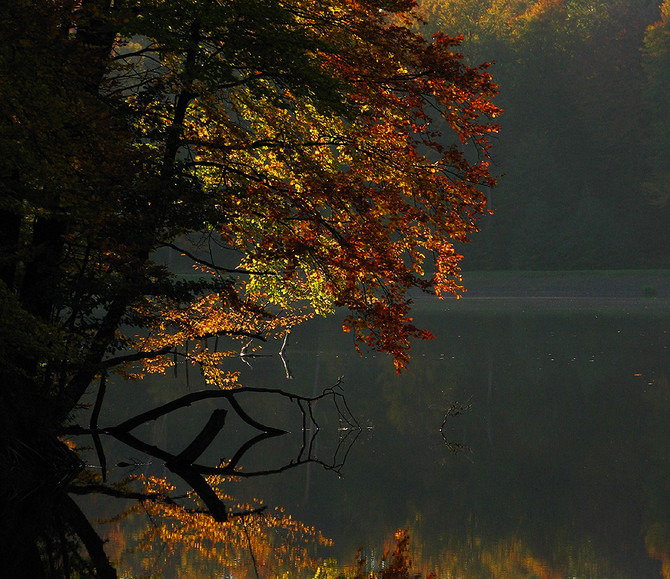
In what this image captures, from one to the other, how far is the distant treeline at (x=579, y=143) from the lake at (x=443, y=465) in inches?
1378

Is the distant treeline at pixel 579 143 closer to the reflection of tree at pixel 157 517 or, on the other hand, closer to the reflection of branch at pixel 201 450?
the reflection of branch at pixel 201 450

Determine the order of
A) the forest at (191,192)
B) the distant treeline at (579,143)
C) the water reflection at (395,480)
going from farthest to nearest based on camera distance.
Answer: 1. the distant treeline at (579,143)
2. the forest at (191,192)
3. the water reflection at (395,480)

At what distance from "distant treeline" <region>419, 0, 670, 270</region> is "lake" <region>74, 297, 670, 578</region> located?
115 feet

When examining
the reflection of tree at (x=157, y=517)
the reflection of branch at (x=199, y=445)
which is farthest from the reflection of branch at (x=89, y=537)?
the reflection of branch at (x=199, y=445)

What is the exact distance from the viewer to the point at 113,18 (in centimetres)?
1113

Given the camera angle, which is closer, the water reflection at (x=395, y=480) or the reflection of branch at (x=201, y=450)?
the water reflection at (x=395, y=480)

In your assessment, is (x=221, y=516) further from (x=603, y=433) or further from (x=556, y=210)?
(x=556, y=210)

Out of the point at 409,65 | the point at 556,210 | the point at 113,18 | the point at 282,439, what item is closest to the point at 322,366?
the point at 282,439

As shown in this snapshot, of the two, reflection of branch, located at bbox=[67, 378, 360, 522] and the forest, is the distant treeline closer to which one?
reflection of branch, located at bbox=[67, 378, 360, 522]

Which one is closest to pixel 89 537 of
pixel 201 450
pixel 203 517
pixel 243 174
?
pixel 203 517

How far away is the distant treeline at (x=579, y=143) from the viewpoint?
65000 mm

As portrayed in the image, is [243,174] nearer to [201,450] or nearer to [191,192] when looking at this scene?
[191,192]

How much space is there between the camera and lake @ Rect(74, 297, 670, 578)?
9992 millimetres

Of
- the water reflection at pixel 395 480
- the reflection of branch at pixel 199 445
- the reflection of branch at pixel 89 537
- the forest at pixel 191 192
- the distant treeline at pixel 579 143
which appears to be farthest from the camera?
the distant treeline at pixel 579 143
